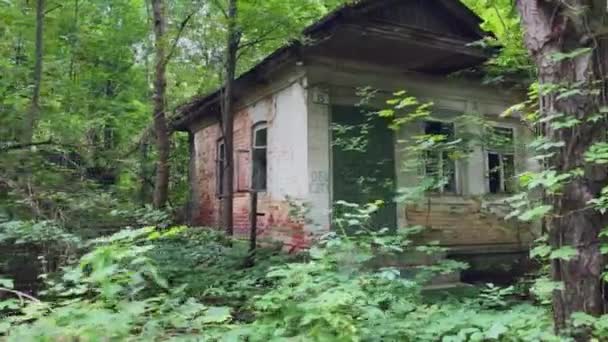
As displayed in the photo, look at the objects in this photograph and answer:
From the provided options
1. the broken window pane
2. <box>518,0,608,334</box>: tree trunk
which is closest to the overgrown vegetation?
<box>518,0,608,334</box>: tree trunk

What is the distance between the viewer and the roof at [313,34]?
752 cm

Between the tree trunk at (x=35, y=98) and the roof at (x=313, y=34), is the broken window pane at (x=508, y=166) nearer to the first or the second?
the roof at (x=313, y=34)

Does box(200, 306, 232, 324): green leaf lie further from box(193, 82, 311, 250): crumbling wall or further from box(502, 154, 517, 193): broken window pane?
box(502, 154, 517, 193): broken window pane

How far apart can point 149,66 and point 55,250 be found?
12611 mm

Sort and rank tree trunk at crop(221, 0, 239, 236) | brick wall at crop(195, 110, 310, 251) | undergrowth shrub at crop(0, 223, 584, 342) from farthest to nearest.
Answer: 1. brick wall at crop(195, 110, 310, 251)
2. tree trunk at crop(221, 0, 239, 236)
3. undergrowth shrub at crop(0, 223, 584, 342)

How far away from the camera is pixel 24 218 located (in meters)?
6.47

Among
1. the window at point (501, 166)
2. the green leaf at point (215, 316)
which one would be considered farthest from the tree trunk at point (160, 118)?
the green leaf at point (215, 316)

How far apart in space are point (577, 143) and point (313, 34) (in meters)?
5.30

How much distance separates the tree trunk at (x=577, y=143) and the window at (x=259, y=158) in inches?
292

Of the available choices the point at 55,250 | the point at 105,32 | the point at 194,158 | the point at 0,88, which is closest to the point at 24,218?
the point at 55,250

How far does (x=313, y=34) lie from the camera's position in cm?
780

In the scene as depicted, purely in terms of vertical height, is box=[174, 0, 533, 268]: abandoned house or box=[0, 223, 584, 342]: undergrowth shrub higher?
box=[174, 0, 533, 268]: abandoned house

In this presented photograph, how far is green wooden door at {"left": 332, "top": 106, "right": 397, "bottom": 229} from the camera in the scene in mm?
8641

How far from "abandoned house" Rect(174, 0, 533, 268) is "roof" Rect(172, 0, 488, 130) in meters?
0.03
